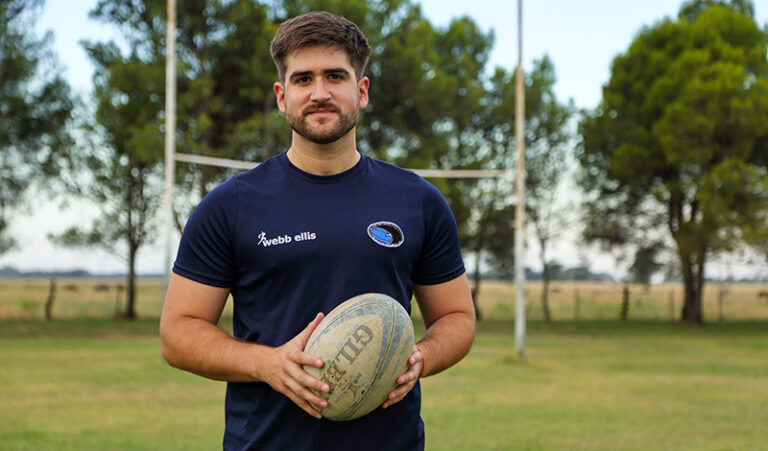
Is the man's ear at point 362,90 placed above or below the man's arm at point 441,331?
above

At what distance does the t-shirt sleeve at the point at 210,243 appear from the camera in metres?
2.47

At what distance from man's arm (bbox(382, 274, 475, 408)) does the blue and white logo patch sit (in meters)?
0.28

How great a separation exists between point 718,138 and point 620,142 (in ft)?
12.7

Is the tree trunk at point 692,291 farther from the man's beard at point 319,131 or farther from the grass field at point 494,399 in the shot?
the man's beard at point 319,131

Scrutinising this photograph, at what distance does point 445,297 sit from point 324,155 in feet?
2.03

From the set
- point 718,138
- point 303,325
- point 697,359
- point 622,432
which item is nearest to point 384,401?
point 303,325

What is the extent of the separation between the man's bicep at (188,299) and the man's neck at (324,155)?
0.46 metres

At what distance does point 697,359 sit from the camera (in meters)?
17.3

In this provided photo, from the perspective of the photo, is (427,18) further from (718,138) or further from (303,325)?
(303,325)

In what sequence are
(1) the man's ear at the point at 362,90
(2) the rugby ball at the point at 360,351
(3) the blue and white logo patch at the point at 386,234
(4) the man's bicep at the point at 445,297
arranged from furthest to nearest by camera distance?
(4) the man's bicep at the point at 445,297 < (1) the man's ear at the point at 362,90 < (3) the blue and white logo patch at the point at 386,234 < (2) the rugby ball at the point at 360,351

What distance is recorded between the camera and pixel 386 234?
8.16ft

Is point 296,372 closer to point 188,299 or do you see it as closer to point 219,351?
point 219,351

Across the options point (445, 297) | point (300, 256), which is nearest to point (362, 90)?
point (300, 256)

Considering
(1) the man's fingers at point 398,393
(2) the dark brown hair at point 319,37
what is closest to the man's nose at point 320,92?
(2) the dark brown hair at point 319,37
